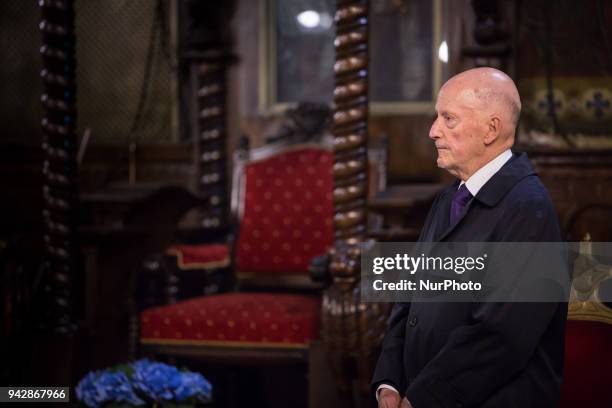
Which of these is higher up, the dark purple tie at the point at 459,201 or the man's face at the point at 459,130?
the man's face at the point at 459,130

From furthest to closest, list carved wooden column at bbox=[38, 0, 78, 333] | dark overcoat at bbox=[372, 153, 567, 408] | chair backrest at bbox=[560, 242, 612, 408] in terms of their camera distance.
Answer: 1. carved wooden column at bbox=[38, 0, 78, 333]
2. chair backrest at bbox=[560, 242, 612, 408]
3. dark overcoat at bbox=[372, 153, 567, 408]

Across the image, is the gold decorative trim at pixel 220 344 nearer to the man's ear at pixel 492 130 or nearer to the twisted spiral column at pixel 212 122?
the twisted spiral column at pixel 212 122

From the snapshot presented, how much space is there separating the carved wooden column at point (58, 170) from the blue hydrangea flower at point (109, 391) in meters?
1.47

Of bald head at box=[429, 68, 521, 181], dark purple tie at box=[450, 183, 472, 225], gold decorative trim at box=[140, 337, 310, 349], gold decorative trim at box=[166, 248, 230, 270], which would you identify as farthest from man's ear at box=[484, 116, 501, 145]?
gold decorative trim at box=[166, 248, 230, 270]

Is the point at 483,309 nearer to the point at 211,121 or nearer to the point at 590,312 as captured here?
the point at 590,312

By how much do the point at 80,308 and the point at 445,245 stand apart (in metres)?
3.55

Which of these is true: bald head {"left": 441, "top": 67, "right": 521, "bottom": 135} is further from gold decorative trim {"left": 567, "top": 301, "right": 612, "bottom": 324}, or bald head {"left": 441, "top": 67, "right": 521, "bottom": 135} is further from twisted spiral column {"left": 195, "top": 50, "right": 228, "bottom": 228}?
twisted spiral column {"left": 195, "top": 50, "right": 228, "bottom": 228}

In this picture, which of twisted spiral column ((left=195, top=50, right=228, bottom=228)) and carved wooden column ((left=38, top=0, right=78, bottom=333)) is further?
twisted spiral column ((left=195, top=50, right=228, bottom=228))

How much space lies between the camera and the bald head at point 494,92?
5.71 ft

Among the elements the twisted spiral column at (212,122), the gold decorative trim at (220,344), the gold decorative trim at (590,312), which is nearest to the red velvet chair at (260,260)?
the gold decorative trim at (220,344)

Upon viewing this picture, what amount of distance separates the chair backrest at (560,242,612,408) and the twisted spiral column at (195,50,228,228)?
10.6ft

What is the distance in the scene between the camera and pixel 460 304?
1.76 meters

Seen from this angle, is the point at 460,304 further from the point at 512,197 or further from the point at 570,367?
the point at 570,367

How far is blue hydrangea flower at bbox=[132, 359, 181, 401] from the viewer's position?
2.81 meters
